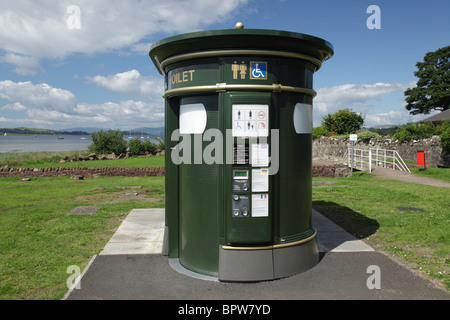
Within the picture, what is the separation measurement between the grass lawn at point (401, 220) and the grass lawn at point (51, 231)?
5291 millimetres

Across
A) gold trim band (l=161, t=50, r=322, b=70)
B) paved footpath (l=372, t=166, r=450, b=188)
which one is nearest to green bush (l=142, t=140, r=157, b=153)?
paved footpath (l=372, t=166, r=450, b=188)

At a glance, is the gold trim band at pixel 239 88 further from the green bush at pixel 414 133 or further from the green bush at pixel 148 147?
the green bush at pixel 148 147

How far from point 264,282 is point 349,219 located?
4.65 meters

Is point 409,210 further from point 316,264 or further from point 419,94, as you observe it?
point 419,94

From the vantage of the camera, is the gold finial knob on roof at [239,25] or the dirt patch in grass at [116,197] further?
the dirt patch in grass at [116,197]

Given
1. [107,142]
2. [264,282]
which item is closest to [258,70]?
[264,282]

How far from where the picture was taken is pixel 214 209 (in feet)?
17.2

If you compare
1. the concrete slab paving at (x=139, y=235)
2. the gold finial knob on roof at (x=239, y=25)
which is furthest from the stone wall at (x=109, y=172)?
the gold finial knob on roof at (x=239, y=25)

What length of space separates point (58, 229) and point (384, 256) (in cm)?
669

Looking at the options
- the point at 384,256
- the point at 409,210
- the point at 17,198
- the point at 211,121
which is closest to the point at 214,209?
the point at 211,121

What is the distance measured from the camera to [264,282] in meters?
Result: 4.99

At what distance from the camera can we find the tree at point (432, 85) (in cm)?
5166

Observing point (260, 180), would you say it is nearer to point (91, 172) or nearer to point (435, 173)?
point (435, 173)

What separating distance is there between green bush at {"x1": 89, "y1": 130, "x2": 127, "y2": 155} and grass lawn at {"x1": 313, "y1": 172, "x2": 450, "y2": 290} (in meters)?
22.1
